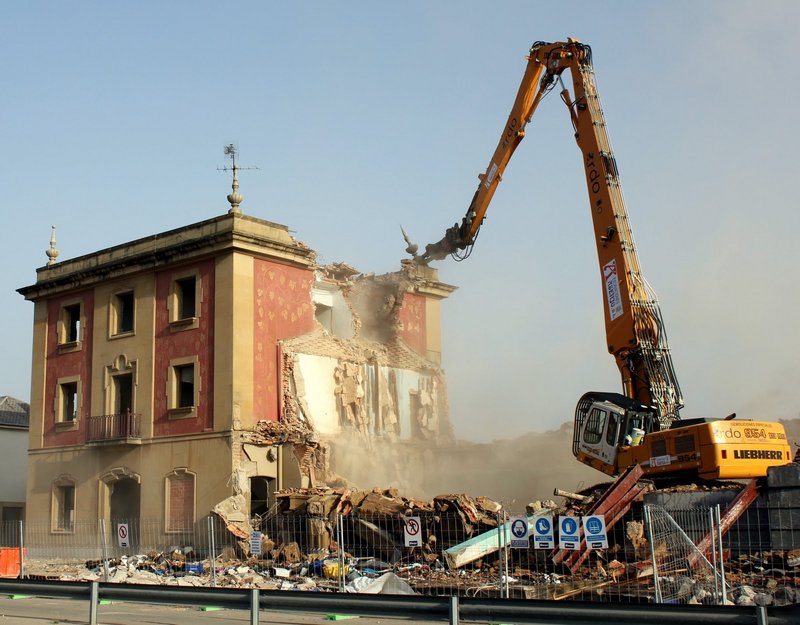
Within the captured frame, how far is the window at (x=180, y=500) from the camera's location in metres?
30.0

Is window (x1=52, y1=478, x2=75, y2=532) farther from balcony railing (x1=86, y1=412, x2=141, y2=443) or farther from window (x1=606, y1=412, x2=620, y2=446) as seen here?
window (x1=606, y1=412, x2=620, y2=446)

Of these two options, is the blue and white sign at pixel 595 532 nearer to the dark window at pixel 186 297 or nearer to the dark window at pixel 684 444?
the dark window at pixel 684 444

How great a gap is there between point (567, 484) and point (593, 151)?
599 inches

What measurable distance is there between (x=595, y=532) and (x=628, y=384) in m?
7.38

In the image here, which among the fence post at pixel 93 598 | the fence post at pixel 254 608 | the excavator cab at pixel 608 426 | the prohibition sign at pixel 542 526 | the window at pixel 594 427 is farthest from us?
the window at pixel 594 427

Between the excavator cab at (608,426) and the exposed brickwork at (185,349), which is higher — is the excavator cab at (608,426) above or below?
below

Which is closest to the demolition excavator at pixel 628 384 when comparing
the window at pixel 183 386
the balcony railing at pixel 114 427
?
the window at pixel 183 386

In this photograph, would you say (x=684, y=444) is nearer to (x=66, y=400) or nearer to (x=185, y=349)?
(x=185, y=349)

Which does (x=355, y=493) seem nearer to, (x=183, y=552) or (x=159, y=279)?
(x=183, y=552)

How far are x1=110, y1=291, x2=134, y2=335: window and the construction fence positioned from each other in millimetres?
7538

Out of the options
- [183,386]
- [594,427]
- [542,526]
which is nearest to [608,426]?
[594,427]

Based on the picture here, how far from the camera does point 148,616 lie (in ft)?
45.3

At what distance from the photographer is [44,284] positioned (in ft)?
120

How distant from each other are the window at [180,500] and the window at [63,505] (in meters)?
5.36
